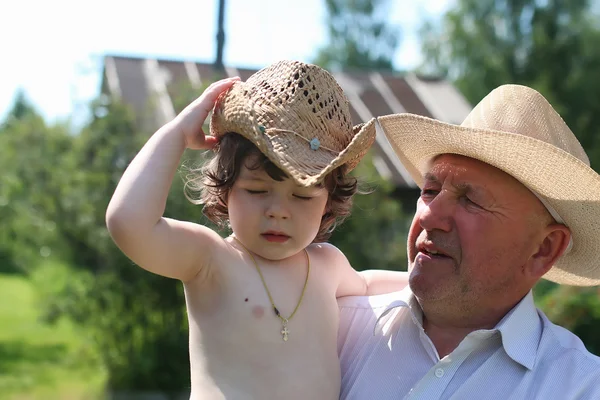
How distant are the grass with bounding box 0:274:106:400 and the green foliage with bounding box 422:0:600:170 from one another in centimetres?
1577

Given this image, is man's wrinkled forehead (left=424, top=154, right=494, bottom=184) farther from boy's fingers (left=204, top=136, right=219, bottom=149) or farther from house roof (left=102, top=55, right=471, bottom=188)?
house roof (left=102, top=55, right=471, bottom=188)

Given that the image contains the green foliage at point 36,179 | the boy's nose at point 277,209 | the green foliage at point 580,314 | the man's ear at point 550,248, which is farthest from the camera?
the green foliage at point 36,179

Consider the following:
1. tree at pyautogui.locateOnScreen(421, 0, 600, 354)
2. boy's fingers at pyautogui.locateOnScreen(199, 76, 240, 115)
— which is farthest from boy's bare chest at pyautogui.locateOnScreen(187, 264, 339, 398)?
tree at pyautogui.locateOnScreen(421, 0, 600, 354)

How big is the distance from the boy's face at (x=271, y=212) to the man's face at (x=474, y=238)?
0.46 m

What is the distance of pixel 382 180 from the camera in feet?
26.0

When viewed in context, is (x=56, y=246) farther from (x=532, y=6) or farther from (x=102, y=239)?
(x=532, y=6)

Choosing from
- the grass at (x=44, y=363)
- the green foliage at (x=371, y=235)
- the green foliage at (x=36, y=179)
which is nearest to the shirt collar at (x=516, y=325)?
the green foliage at (x=371, y=235)

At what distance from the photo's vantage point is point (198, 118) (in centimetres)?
247

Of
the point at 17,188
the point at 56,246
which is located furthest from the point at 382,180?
the point at 17,188

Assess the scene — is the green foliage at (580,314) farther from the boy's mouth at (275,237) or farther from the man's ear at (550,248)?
the boy's mouth at (275,237)

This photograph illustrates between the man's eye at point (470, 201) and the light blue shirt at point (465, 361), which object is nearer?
the light blue shirt at point (465, 361)

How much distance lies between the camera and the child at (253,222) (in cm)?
232

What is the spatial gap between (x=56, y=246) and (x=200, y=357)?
20.1ft

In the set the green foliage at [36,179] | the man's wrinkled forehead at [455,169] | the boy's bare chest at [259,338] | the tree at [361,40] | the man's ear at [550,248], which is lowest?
the tree at [361,40]
